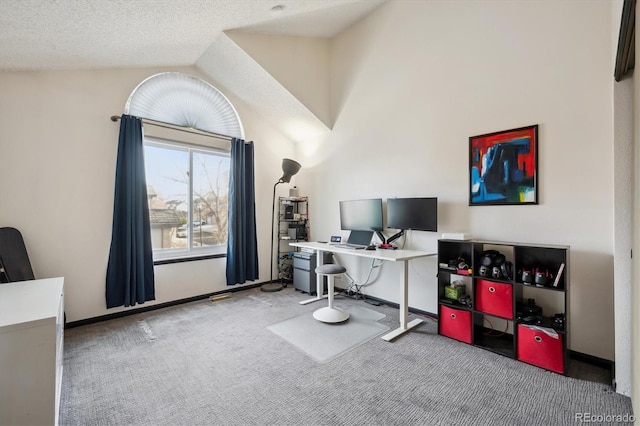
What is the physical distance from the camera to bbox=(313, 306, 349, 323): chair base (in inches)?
119

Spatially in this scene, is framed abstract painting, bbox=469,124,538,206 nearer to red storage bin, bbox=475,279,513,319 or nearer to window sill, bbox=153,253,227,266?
red storage bin, bbox=475,279,513,319

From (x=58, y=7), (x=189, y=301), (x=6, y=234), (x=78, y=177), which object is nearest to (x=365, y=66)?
(x=58, y=7)

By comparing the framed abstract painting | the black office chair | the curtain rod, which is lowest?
the black office chair

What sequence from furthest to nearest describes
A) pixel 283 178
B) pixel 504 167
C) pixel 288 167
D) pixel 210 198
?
pixel 283 178 → pixel 288 167 → pixel 210 198 → pixel 504 167

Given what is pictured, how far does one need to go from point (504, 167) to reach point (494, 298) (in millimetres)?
1222

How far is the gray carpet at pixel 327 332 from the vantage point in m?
2.46

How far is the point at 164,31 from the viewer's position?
8.80ft

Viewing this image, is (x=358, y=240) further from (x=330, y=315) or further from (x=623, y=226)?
(x=623, y=226)

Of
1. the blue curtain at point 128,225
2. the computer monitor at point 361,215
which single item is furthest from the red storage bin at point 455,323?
the blue curtain at point 128,225

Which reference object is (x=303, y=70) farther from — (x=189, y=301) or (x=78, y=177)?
(x=189, y=301)

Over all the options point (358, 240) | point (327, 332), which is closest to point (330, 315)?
point (327, 332)

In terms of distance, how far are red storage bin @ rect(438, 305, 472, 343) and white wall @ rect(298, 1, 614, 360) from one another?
45 centimetres

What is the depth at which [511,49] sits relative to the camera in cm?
259

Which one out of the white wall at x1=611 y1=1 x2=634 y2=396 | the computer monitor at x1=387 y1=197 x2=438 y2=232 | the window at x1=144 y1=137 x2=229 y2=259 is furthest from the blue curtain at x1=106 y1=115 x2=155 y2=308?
the white wall at x1=611 y1=1 x2=634 y2=396
